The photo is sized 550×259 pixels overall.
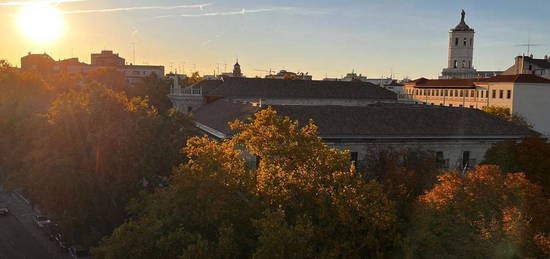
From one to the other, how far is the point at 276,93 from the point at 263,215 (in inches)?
1906

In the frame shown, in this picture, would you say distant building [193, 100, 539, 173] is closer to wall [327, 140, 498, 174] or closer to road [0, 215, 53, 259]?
wall [327, 140, 498, 174]

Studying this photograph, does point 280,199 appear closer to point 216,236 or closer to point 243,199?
point 243,199

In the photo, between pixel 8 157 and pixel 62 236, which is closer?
pixel 62 236

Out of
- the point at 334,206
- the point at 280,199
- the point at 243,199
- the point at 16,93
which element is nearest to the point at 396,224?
the point at 334,206

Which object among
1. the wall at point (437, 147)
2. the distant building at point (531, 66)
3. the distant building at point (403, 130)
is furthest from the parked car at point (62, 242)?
the distant building at point (531, 66)

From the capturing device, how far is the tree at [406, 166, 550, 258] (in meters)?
18.8

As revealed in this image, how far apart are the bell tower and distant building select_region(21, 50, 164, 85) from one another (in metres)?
76.6

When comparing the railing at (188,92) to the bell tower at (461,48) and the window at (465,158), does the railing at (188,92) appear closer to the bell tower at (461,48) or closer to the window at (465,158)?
the window at (465,158)

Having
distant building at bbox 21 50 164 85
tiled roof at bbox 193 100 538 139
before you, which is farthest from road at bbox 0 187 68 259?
distant building at bbox 21 50 164 85

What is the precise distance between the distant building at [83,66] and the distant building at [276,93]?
6506 cm

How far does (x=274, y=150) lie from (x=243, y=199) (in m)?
3.89

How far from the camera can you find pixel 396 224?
2256cm

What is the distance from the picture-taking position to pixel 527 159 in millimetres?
37812

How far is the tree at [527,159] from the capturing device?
120 feet
